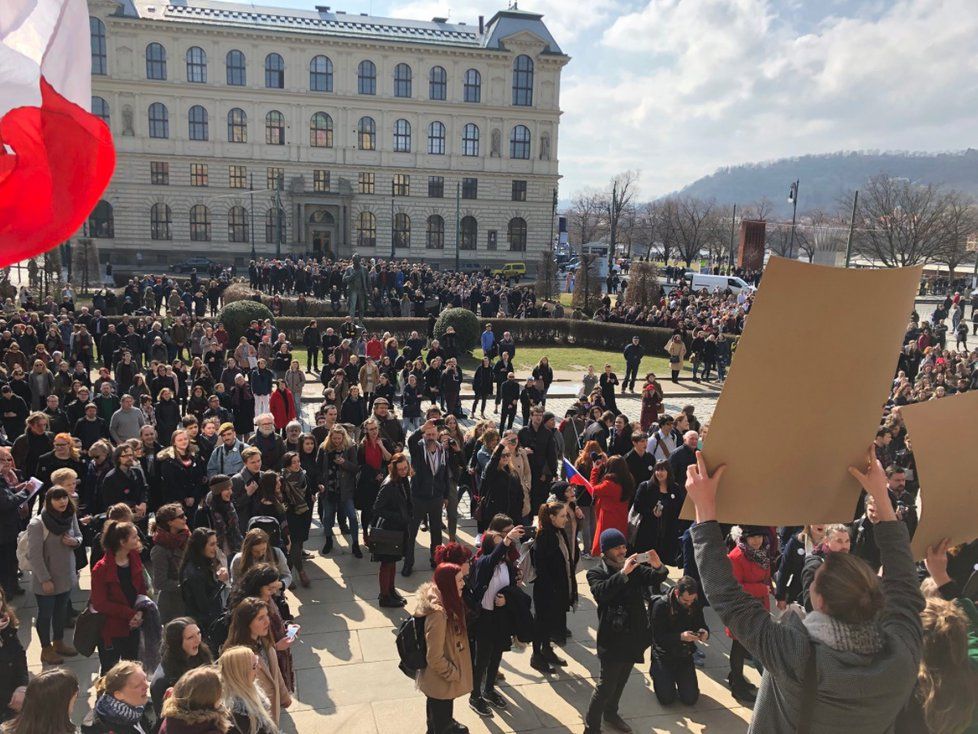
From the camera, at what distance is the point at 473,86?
6047cm

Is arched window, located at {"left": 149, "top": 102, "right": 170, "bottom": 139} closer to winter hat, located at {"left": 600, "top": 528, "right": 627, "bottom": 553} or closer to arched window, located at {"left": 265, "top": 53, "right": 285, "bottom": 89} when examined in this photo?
arched window, located at {"left": 265, "top": 53, "right": 285, "bottom": 89}

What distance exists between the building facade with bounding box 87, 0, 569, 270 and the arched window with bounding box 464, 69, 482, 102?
0.11 meters

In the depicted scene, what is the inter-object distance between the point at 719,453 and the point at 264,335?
17.6 meters

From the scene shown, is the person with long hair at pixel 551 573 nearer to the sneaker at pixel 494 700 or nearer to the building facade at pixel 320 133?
the sneaker at pixel 494 700

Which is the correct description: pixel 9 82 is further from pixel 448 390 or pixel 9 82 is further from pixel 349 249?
pixel 349 249

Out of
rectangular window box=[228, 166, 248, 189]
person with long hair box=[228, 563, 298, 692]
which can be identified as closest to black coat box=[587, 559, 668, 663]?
person with long hair box=[228, 563, 298, 692]

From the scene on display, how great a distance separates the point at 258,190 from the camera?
189ft

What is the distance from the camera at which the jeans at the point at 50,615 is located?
6.50m

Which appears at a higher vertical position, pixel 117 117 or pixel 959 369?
pixel 117 117

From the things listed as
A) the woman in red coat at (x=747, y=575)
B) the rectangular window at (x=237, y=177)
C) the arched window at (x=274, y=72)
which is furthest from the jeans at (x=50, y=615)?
the arched window at (x=274, y=72)

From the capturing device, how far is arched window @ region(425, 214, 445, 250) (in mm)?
61938

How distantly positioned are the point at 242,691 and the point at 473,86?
6115 centimetres

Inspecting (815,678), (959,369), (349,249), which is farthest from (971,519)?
(349,249)

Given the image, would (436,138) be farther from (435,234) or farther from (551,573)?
(551,573)
